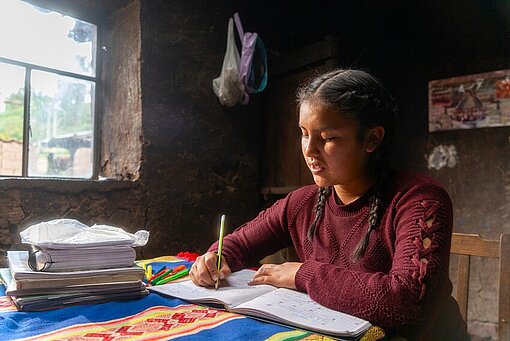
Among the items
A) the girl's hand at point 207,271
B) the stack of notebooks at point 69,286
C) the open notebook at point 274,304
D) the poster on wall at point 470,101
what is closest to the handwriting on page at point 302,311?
the open notebook at point 274,304

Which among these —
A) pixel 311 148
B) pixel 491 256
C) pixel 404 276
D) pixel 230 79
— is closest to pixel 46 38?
pixel 230 79

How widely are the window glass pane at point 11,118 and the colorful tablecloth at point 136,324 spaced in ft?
3.95

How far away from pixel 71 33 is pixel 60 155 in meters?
0.66

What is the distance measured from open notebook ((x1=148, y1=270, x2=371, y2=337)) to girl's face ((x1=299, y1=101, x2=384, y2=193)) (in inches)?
13.7

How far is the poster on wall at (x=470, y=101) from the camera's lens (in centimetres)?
254

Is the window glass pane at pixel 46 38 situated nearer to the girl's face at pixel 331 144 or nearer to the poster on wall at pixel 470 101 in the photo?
the girl's face at pixel 331 144

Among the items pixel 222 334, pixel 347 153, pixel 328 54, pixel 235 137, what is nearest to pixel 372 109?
pixel 347 153

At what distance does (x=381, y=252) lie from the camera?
3.69ft

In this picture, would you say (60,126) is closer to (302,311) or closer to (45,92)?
(45,92)

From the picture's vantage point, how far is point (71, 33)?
2250mm

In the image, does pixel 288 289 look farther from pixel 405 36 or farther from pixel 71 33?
pixel 405 36

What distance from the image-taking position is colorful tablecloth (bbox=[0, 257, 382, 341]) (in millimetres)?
745

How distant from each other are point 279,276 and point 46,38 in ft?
5.92

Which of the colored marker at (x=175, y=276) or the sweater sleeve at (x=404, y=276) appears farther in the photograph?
the colored marker at (x=175, y=276)
